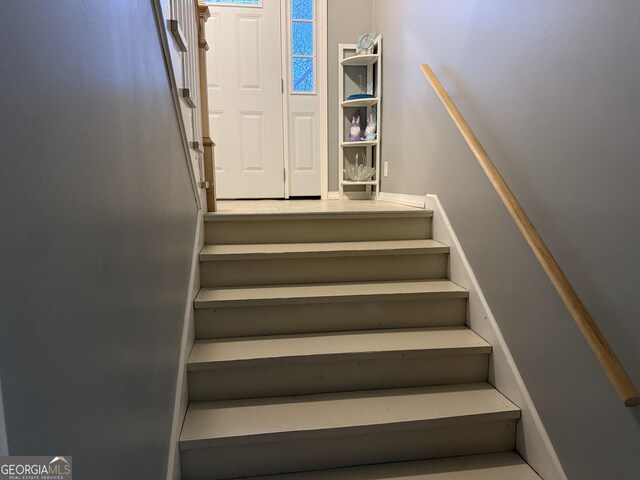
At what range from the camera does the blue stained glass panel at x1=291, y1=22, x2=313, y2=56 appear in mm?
3582

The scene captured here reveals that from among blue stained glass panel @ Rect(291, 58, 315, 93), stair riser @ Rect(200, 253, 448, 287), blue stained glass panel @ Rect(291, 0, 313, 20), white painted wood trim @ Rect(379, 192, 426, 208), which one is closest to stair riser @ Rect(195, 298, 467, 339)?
stair riser @ Rect(200, 253, 448, 287)

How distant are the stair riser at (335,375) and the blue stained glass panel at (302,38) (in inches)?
121

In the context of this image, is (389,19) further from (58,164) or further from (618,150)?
(58,164)

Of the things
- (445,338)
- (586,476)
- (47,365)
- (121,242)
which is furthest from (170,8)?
(586,476)

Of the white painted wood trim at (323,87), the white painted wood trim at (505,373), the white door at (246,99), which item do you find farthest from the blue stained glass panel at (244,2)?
the white painted wood trim at (505,373)

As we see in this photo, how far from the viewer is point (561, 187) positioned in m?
1.20

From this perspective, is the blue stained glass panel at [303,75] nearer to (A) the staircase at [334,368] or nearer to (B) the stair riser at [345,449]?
(A) the staircase at [334,368]

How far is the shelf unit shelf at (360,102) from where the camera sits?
3289mm

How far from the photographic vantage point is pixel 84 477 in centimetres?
57

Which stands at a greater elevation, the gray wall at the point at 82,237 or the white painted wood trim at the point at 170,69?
the white painted wood trim at the point at 170,69

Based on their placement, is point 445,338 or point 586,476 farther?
point 445,338

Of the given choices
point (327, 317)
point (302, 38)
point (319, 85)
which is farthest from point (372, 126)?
point (327, 317)

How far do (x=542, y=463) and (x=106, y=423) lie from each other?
1.33 metres

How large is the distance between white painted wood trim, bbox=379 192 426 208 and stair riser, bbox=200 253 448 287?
50cm
